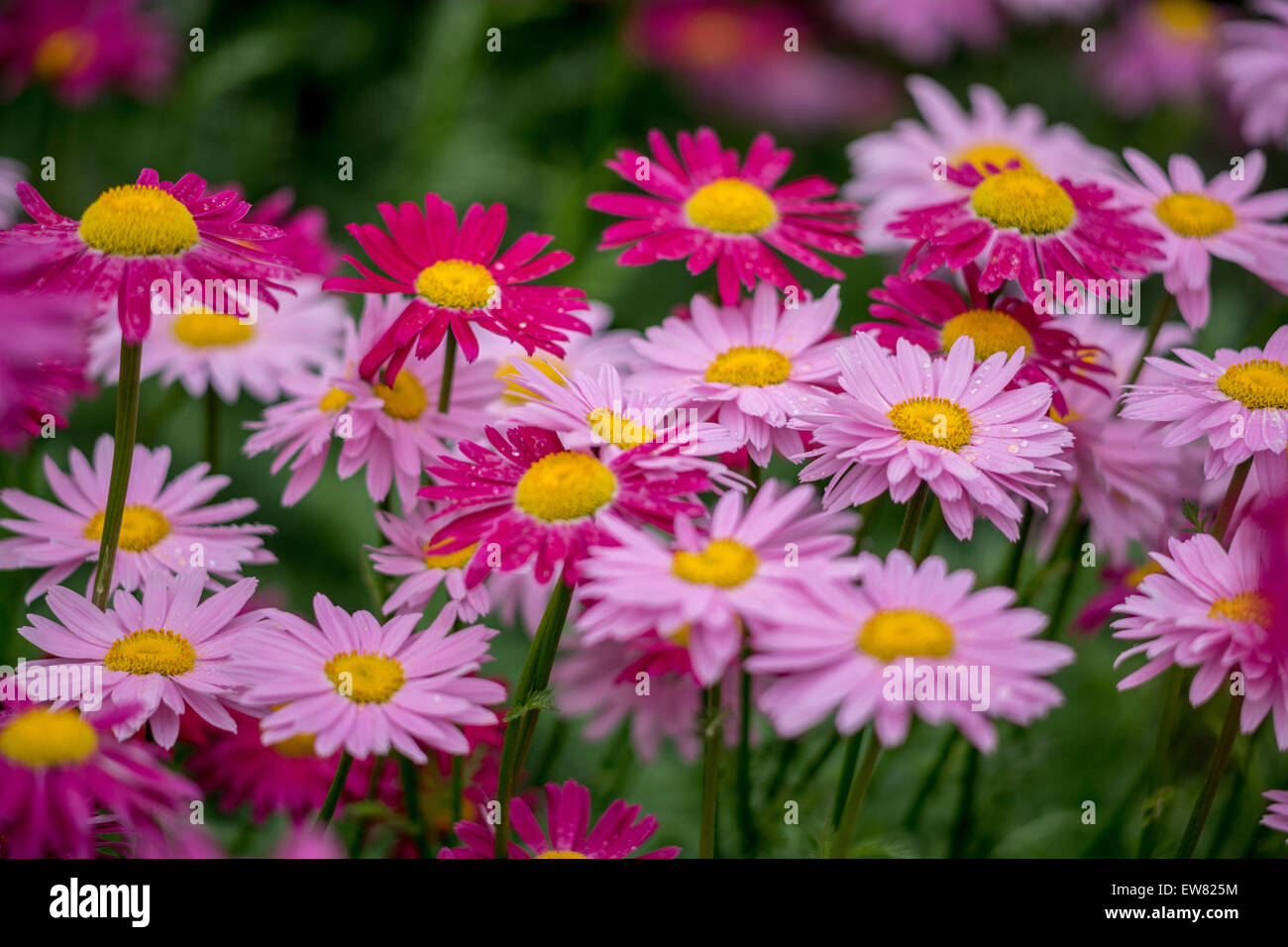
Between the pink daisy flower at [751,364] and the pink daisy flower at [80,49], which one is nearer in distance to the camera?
the pink daisy flower at [751,364]

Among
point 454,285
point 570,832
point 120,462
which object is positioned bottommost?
point 570,832

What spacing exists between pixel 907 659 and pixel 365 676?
0.27 meters

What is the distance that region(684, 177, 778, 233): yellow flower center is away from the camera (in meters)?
0.80

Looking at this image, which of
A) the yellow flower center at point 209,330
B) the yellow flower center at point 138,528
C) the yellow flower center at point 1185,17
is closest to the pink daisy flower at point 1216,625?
the yellow flower center at point 138,528

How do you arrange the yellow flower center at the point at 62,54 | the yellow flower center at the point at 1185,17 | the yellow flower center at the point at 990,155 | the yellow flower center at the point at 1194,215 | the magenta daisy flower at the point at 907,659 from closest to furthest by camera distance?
1. the magenta daisy flower at the point at 907,659
2. the yellow flower center at the point at 1194,215
3. the yellow flower center at the point at 990,155
4. the yellow flower center at the point at 62,54
5. the yellow flower center at the point at 1185,17

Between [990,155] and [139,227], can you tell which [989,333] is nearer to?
[990,155]

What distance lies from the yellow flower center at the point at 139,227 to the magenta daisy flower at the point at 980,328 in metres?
A: 0.39

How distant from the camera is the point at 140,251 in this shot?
2.14ft

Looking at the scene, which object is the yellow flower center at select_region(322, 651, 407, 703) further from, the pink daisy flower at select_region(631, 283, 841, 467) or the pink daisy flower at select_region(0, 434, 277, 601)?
the pink daisy flower at select_region(631, 283, 841, 467)

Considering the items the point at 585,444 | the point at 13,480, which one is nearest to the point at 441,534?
the point at 585,444

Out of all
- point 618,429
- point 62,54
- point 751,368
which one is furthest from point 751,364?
point 62,54

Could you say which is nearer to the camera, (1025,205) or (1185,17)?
(1025,205)

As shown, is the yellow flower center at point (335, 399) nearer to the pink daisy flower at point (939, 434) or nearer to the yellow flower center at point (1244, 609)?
the pink daisy flower at point (939, 434)

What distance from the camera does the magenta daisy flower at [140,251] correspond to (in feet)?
2.10
